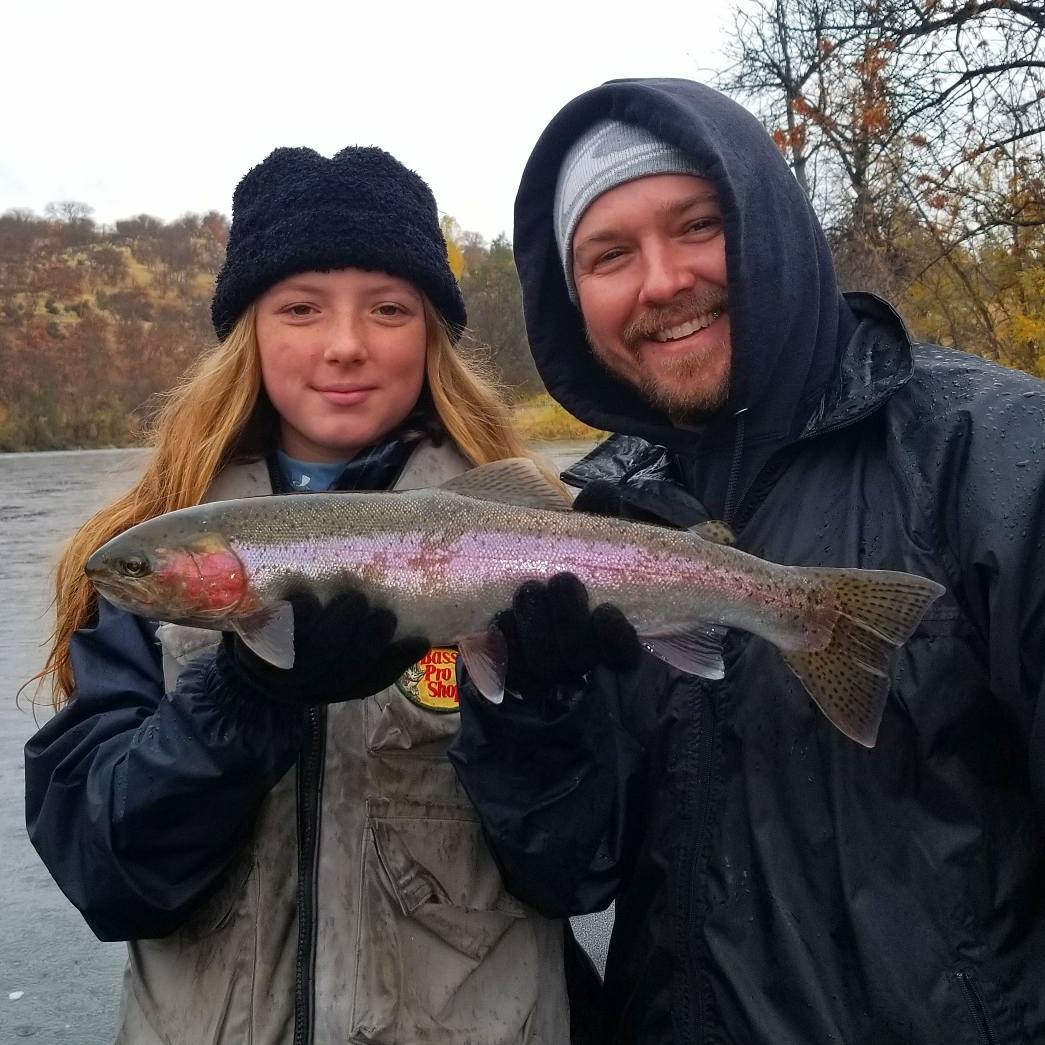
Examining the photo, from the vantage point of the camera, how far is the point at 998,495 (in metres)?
1.94

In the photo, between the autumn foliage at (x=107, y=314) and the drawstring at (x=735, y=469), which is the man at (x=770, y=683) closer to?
the drawstring at (x=735, y=469)

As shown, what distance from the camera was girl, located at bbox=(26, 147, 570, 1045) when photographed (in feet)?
7.07

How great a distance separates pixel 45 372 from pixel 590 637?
2611 inches

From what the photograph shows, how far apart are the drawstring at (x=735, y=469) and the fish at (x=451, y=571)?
172mm

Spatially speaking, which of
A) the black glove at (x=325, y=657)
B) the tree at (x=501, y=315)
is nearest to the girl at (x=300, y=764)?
the black glove at (x=325, y=657)

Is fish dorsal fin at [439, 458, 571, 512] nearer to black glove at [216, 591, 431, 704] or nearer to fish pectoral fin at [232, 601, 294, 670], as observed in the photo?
black glove at [216, 591, 431, 704]

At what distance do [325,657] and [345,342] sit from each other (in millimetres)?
833

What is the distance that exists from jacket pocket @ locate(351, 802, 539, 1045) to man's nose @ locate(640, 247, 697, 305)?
4.26 feet

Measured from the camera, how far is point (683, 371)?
2527mm

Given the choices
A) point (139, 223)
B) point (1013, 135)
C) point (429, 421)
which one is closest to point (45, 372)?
point (139, 223)

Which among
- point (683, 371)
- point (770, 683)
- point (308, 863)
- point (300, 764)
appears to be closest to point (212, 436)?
point (300, 764)

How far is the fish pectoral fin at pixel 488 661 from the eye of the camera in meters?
2.23

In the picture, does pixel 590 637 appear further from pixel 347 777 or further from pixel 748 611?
pixel 347 777

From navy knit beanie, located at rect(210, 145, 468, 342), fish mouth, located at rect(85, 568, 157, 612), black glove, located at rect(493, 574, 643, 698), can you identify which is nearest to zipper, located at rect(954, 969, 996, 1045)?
black glove, located at rect(493, 574, 643, 698)
